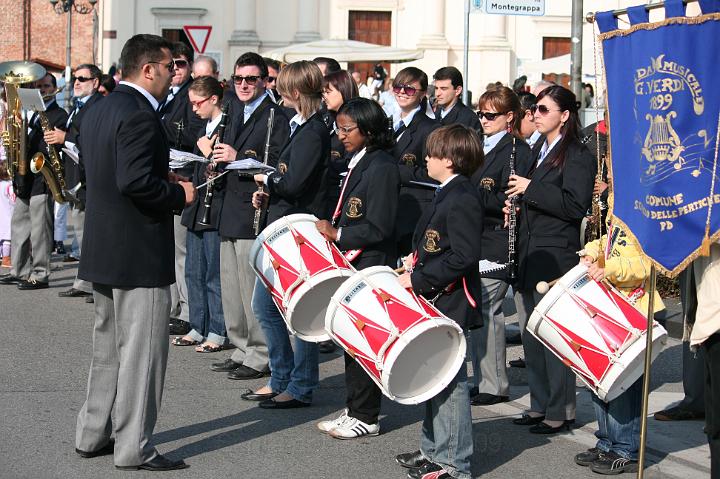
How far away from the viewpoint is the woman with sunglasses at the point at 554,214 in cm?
753

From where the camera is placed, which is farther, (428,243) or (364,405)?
(364,405)

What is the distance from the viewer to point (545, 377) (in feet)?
25.7

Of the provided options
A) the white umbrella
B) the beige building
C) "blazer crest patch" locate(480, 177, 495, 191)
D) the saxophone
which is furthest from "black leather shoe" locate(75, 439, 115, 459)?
the beige building

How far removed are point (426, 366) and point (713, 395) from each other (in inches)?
56.8

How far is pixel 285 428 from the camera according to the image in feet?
25.3

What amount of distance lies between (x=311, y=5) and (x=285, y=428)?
34.8m

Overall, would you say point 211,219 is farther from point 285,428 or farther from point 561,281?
point 561,281

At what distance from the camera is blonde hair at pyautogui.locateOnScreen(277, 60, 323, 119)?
8234 millimetres

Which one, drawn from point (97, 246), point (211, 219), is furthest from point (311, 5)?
point (97, 246)

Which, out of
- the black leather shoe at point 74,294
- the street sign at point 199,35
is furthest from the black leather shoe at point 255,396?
the street sign at point 199,35

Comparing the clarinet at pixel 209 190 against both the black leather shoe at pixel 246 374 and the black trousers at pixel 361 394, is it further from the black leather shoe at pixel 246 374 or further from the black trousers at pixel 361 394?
the black trousers at pixel 361 394

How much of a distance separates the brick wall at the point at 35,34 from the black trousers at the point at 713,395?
45043mm

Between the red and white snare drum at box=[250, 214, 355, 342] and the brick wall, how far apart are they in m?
42.9

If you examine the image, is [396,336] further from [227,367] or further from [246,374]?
[227,367]
